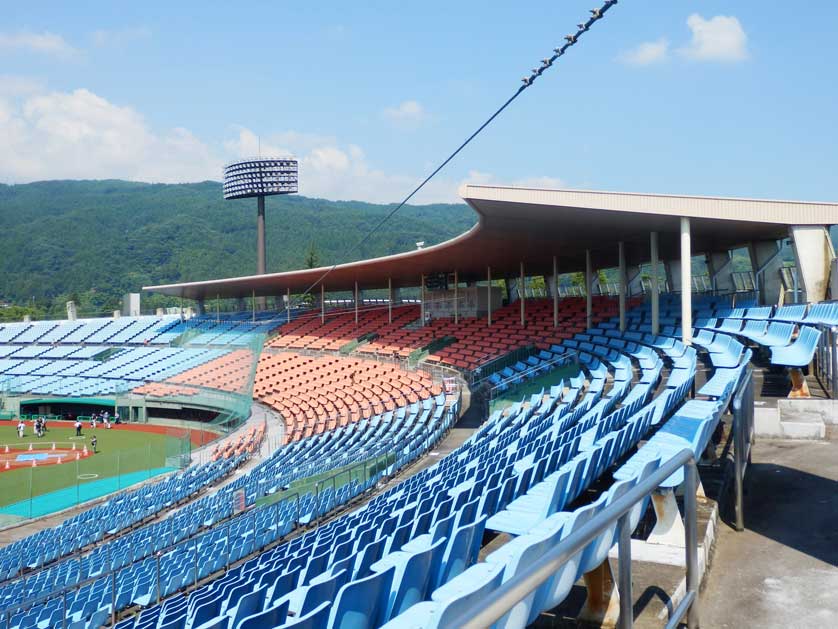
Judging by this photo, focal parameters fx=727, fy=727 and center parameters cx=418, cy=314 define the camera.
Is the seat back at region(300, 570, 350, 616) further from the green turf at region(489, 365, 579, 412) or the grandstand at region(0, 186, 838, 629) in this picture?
the green turf at region(489, 365, 579, 412)

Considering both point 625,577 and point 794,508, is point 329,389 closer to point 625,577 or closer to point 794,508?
point 794,508

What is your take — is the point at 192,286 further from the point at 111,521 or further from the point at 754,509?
the point at 754,509

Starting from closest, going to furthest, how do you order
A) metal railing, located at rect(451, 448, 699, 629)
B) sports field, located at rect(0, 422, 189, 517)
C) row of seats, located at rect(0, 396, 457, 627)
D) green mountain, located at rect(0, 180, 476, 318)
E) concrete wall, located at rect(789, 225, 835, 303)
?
metal railing, located at rect(451, 448, 699, 629) < row of seats, located at rect(0, 396, 457, 627) < concrete wall, located at rect(789, 225, 835, 303) < sports field, located at rect(0, 422, 189, 517) < green mountain, located at rect(0, 180, 476, 318)

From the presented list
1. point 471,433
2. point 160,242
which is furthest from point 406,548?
point 160,242

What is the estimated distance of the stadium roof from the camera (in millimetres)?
15203

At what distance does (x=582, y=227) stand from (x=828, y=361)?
8.65 meters

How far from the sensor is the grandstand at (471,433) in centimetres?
320

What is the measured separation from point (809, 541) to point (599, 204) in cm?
1129

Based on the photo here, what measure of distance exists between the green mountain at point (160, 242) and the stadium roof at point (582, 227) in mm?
104885

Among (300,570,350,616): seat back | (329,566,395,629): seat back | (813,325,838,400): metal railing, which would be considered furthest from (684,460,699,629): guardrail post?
(813,325,838,400): metal railing

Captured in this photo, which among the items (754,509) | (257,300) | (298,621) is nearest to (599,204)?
(754,509)

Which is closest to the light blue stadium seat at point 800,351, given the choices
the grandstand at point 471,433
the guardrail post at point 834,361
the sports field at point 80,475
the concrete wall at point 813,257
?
the grandstand at point 471,433

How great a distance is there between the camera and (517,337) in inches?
1125

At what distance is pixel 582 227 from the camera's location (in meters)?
19.2
